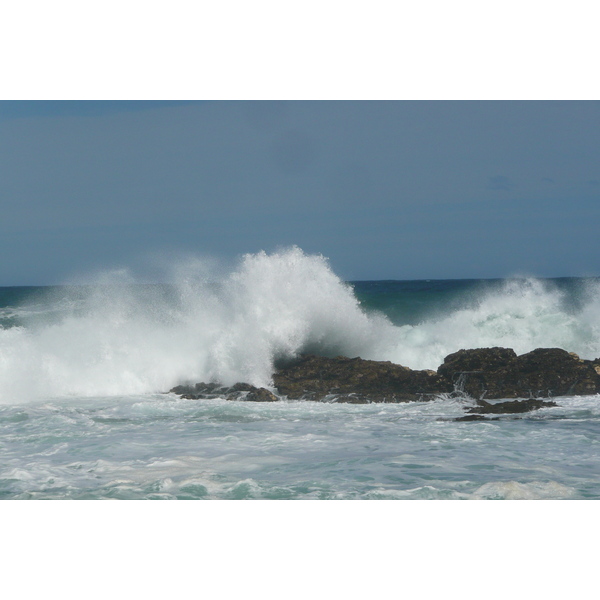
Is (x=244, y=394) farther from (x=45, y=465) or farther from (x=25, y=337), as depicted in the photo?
(x=25, y=337)

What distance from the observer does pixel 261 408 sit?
7719 mm

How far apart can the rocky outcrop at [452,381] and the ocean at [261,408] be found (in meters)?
0.33

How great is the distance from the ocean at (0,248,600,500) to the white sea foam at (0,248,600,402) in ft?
0.09

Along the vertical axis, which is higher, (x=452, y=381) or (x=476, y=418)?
(x=452, y=381)

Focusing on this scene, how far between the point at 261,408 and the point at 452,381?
2576 mm

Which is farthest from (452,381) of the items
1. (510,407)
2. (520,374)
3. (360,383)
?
(510,407)

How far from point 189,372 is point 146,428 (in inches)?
116

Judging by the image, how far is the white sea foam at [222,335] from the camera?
942 cm

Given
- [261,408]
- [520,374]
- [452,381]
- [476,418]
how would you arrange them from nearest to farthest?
[476,418]
[261,408]
[520,374]
[452,381]

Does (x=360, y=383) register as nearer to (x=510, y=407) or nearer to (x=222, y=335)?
(x=510, y=407)

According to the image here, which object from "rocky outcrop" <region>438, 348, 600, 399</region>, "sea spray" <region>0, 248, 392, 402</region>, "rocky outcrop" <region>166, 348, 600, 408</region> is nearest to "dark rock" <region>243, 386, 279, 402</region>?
"rocky outcrop" <region>166, 348, 600, 408</region>

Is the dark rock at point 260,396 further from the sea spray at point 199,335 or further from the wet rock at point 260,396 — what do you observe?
the sea spray at point 199,335

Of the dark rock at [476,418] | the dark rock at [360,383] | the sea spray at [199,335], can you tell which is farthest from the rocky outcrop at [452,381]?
the dark rock at [476,418]
